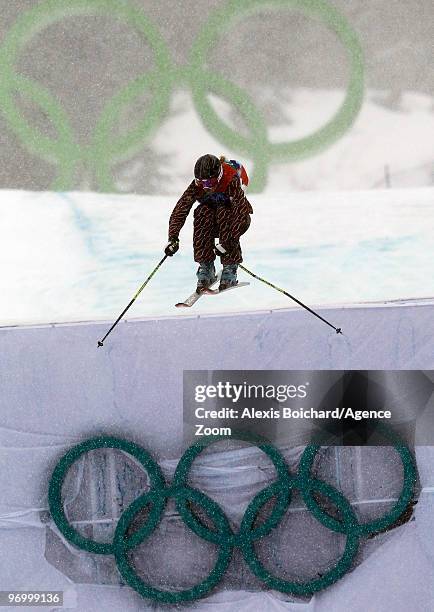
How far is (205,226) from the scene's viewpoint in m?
2.50

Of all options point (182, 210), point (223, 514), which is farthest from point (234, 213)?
point (223, 514)

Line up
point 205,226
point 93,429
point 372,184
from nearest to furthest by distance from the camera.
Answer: point 205,226
point 93,429
point 372,184

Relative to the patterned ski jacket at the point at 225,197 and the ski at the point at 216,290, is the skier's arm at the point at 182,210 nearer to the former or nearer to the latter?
the patterned ski jacket at the point at 225,197

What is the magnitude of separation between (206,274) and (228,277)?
0.07 m

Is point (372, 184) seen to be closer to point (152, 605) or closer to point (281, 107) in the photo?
point (281, 107)

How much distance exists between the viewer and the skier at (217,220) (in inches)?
93.9

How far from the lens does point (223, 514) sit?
2645 millimetres

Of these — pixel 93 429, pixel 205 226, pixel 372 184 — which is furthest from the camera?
pixel 372 184

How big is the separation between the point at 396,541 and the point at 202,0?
1971 millimetres

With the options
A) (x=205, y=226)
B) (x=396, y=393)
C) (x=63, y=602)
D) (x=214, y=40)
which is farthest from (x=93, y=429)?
(x=214, y=40)

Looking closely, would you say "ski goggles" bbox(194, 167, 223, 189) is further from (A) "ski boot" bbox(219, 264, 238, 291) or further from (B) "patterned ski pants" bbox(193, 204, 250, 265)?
(A) "ski boot" bbox(219, 264, 238, 291)

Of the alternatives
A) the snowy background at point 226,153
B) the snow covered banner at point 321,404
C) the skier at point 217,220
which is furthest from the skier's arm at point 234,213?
the snow covered banner at point 321,404

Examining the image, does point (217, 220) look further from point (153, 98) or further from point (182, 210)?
point (153, 98)

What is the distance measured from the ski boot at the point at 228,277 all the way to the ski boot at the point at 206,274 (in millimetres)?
36
